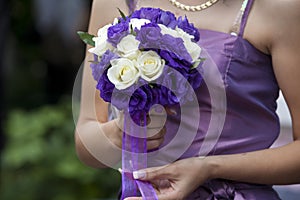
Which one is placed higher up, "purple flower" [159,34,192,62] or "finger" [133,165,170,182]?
"purple flower" [159,34,192,62]

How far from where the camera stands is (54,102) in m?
10.1

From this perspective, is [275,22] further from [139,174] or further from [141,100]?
[139,174]

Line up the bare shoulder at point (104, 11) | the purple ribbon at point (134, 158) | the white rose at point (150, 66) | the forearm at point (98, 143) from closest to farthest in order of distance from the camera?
the white rose at point (150, 66)
the purple ribbon at point (134, 158)
the forearm at point (98, 143)
the bare shoulder at point (104, 11)

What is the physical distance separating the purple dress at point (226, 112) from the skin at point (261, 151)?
0.04m

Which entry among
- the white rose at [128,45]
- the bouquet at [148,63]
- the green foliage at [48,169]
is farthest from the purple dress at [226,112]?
the green foliage at [48,169]

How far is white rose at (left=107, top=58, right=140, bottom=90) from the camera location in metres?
2.15

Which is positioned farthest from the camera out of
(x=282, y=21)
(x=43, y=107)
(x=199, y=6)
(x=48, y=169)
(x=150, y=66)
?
(x=43, y=107)

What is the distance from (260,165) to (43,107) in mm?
6627

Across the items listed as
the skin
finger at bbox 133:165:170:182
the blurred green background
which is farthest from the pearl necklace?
the blurred green background

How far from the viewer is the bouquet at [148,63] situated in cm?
216

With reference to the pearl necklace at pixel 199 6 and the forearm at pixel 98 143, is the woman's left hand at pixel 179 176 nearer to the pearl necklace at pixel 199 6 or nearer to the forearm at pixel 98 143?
the forearm at pixel 98 143

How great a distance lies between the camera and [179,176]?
2.25 m

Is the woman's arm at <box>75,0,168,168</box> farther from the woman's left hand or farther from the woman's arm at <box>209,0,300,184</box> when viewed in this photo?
the woman's arm at <box>209,0,300,184</box>


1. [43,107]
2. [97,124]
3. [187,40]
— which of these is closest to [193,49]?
[187,40]
